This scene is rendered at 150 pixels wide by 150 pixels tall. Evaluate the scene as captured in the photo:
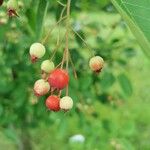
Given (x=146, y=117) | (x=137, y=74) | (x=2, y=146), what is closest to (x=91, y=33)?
(x=2, y=146)

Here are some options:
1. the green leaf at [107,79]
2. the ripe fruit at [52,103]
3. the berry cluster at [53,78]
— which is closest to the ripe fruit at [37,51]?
the berry cluster at [53,78]

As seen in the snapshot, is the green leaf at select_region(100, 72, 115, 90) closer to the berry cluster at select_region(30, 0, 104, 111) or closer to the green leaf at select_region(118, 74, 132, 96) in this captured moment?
the green leaf at select_region(118, 74, 132, 96)

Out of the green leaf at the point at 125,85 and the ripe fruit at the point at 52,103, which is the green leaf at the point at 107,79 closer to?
the green leaf at the point at 125,85

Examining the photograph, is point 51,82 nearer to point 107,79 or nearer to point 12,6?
point 12,6

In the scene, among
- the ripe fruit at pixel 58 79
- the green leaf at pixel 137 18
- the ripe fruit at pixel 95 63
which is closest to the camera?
the green leaf at pixel 137 18

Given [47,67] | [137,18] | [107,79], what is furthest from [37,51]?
[107,79]
